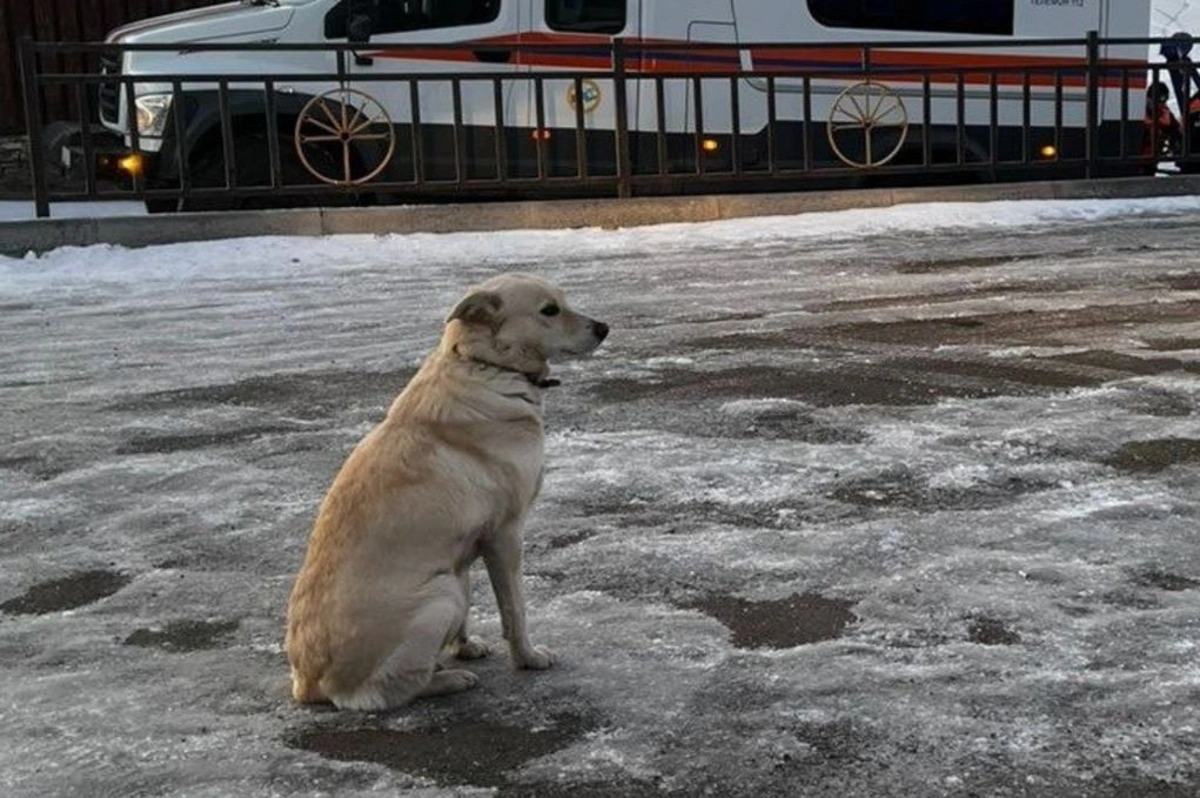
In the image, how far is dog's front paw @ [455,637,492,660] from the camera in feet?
12.3

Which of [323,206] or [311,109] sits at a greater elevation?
[311,109]

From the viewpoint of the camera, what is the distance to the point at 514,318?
371cm

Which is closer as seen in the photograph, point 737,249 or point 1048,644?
point 1048,644

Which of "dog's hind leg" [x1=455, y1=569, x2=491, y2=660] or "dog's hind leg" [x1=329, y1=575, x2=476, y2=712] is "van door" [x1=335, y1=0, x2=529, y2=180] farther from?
"dog's hind leg" [x1=329, y1=575, x2=476, y2=712]

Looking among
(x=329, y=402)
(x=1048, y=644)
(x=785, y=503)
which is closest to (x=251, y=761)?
(x=1048, y=644)

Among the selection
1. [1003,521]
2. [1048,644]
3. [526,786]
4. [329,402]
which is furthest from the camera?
[329,402]

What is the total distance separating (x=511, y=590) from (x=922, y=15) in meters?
12.5

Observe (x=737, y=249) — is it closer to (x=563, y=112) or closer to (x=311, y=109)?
(x=563, y=112)

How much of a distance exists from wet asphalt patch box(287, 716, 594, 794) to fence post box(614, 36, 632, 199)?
9.95 metres

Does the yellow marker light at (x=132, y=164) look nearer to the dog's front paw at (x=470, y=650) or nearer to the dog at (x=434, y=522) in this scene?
the dog at (x=434, y=522)

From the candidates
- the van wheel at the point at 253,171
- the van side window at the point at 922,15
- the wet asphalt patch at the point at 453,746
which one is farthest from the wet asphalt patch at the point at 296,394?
the van side window at the point at 922,15

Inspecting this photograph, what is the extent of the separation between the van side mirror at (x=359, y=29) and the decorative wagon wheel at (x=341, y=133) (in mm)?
753

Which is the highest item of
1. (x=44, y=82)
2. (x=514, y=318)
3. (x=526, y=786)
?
(x=44, y=82)

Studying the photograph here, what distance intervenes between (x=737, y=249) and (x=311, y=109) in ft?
12.6
